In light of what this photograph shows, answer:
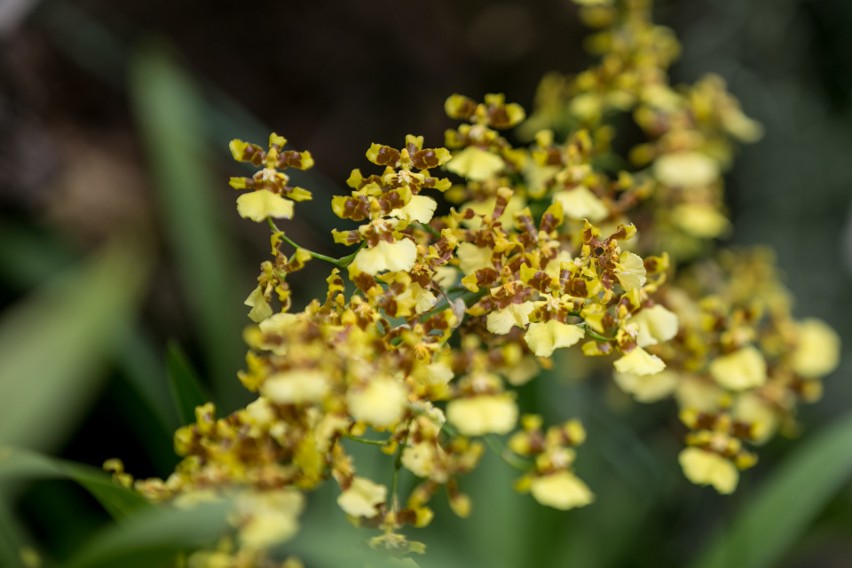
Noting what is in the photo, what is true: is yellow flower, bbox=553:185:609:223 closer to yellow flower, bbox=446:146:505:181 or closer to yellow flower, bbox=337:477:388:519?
yellow flower, bbox=446:146:505:181

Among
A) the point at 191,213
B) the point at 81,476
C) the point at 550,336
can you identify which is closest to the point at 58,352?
the point at 191,213

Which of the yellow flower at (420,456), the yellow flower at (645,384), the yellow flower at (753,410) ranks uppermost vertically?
the yellow flower at (753,410)

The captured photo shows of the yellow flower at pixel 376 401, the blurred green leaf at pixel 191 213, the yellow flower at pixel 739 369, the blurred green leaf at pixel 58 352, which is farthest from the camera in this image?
the blurred green leaf at pixel 191 213

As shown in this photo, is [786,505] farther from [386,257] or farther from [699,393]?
[386,257]

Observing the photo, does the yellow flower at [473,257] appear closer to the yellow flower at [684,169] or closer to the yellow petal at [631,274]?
the yellow petal at [631,274]

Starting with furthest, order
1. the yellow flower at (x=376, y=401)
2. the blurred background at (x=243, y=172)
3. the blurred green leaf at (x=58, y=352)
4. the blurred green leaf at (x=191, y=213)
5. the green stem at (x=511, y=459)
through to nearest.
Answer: the blurred green leaf at (x=191, y=213)
the blurred background at (x=243, y=172)
the blurred green leaf at (x=58, y=352)
the green stem at (x=511, y=459)
the yellow flower at (x=376, y=401)

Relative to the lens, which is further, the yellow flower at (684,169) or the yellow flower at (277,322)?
the yellow flower at (684,169)

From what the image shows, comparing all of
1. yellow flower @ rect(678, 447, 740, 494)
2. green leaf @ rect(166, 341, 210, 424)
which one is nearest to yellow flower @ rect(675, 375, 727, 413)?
yellow flower @ rect(678, 447, 740, 494)

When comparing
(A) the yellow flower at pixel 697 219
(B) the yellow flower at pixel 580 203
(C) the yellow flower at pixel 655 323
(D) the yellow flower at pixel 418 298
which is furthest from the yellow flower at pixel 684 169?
(D) the yellow flower at pixel 418 298
